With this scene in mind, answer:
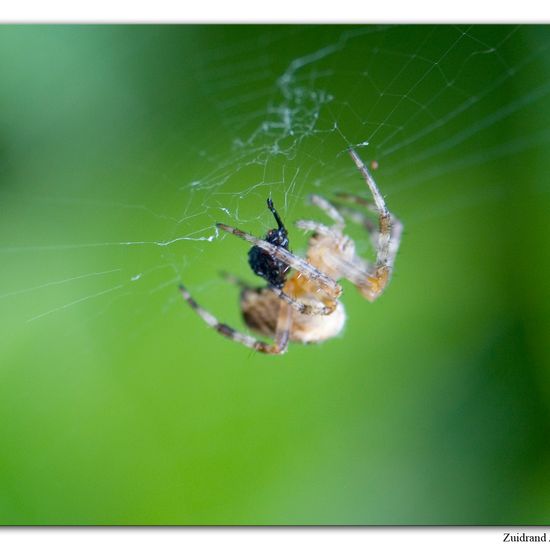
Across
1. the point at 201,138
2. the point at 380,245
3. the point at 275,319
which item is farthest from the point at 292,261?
the point at 201,138

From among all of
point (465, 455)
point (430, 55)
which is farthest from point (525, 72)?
point (465, 455)

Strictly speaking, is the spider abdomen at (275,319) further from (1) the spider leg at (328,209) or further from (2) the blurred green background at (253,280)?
(1) the spider leg at (328,209)

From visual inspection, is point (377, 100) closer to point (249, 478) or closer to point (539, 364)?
point (539, 364)

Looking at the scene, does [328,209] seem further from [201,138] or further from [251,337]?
[201,138]

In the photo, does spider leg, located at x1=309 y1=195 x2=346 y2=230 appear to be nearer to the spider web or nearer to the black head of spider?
the spider web

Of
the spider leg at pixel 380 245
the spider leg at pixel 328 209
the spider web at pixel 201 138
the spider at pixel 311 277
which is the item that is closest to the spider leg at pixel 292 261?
the spider at pixel 311 277

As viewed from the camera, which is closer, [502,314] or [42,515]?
[42,515]
